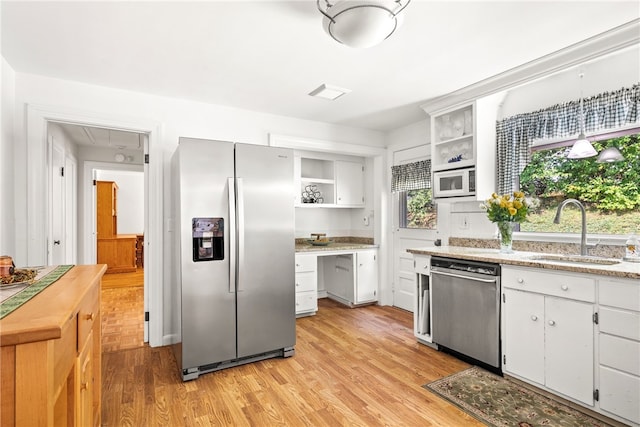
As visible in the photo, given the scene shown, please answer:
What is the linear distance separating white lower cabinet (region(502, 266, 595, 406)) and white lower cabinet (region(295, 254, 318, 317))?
2.22 meters

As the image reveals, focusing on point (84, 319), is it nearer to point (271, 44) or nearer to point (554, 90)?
point (271, 44)

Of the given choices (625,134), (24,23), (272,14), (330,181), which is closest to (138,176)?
(330,181)

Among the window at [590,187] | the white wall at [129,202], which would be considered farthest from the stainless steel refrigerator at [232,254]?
the white wall at [129,202]

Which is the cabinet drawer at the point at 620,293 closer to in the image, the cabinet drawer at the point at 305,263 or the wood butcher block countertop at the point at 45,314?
the wood butcher block countertop at the point at 45,314

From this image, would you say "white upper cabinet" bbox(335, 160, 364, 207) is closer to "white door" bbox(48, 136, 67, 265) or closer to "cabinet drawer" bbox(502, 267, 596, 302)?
"cabinet drawer" bbox(502, 267, 596, 302)

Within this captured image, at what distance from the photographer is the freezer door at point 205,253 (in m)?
2.56

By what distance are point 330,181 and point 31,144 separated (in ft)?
10.4

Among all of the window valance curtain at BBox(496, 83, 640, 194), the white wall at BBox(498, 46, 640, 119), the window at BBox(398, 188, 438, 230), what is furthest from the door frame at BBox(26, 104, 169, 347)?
the white wall at BBox(498, 46, 640, 119)

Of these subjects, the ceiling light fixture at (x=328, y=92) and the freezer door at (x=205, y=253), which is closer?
the freezer door at (x=205, y=253)

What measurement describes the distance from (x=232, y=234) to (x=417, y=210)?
2591 millimetres

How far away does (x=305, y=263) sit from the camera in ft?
13.5

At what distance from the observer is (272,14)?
1.95 meters

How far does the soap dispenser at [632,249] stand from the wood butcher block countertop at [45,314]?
125 inches

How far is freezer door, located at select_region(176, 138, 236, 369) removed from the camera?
256cm
